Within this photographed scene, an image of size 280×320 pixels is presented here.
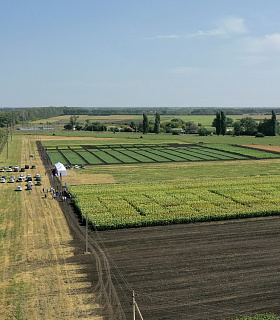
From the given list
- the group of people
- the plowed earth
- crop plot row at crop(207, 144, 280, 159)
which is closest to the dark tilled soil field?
the plowed earth

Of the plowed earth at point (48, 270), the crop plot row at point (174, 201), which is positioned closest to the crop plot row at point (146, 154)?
the crop plot row at point (174, 201)

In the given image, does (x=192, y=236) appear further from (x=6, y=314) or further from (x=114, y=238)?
(x=6, y=314)

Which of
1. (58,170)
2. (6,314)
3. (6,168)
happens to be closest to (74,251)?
(6,314)

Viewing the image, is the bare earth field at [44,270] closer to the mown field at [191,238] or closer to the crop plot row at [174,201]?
the mown field at [191,238]

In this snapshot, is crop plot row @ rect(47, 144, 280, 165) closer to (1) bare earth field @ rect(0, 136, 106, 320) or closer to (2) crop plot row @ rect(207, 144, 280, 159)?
(2) crop plot row @ rect(207, 144, 280, 159)

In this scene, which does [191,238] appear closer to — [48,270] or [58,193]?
[48,270]
